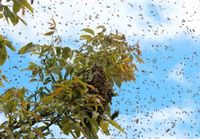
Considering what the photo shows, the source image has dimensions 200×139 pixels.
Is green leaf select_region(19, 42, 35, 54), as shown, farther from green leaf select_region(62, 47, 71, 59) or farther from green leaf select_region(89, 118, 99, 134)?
green leaf select_region(89, 118, 99, 134)

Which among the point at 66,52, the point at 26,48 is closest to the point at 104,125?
the point at 66,52

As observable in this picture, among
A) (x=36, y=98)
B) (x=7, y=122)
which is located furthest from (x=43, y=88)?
(x=7, y=122)

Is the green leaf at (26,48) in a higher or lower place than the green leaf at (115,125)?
higher

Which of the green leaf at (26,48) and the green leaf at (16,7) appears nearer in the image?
the green leaf at (16,7)

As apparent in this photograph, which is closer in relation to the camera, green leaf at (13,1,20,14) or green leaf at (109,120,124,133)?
green leaf at (109,120,124,133)

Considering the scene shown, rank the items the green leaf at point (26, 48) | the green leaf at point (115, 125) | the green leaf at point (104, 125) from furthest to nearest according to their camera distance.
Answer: the green leaf at point (26, 48) → the green leaf at point (104, 125) → the green leaf at point (115, 125)

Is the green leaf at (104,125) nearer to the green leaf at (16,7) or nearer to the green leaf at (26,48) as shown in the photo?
the green leaf at (26,48)

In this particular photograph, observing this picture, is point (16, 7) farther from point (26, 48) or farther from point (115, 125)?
point (115, 125)

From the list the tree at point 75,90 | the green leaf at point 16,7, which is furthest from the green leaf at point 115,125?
the green leaf at point 16,7

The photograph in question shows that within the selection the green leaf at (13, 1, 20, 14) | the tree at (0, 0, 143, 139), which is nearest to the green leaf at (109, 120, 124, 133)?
the tree at (0, 0, 143, 139)

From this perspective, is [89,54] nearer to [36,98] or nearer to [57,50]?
[57,50]
